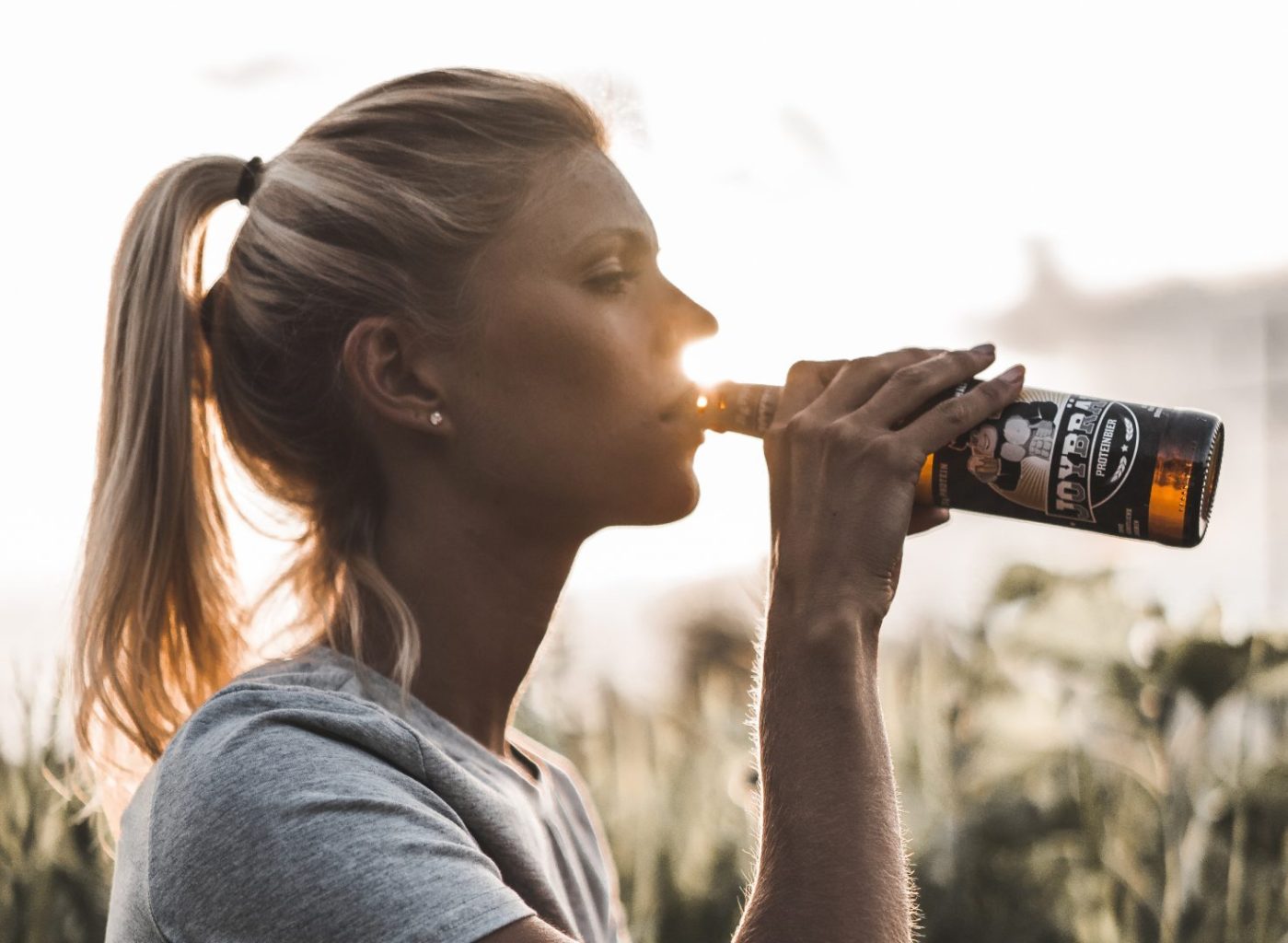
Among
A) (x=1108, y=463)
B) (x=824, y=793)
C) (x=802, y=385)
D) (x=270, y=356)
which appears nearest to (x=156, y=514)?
(x=270, y=356)

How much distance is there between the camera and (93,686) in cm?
194

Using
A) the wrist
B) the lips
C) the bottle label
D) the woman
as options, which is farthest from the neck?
the bottle label

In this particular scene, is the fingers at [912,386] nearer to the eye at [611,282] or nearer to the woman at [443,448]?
the woman at [443,448]

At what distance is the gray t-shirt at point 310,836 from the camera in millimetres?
1326

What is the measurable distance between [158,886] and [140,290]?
3.01 ft

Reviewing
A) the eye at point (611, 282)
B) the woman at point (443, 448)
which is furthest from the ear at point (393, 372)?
the eye at point (611, 282)

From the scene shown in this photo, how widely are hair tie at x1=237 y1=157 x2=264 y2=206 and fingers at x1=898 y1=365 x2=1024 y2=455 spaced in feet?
3.42

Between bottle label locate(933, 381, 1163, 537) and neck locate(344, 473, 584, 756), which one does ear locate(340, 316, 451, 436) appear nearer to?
neck locate(344, 473, 584, 756)

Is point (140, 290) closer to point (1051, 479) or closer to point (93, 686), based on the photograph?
point (93, 686)

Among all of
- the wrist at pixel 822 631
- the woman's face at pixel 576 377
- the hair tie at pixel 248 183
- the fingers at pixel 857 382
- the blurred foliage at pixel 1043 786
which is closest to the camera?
the wrist at pixel 822 631

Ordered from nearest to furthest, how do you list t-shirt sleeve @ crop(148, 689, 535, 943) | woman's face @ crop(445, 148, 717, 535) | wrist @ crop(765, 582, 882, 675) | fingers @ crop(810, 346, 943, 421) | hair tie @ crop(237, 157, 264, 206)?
t-shirt sleeve @ crop(148, 689, 535, 943)
wrist @ crop(765, 582, 882, 675)
fingers @ crop(810, 346, 943, 421)
woman's face @ crop(445, 148, 717, 535)
hair tie @ crop(237, 157, 264, 206)

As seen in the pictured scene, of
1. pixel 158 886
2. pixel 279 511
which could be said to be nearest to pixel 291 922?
pixel 158 886

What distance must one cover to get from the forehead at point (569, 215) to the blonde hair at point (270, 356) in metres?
0.03

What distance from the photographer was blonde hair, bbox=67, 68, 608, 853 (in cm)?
194
